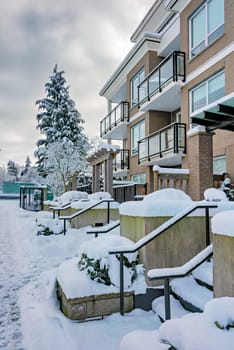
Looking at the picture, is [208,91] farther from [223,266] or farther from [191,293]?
[223,266]

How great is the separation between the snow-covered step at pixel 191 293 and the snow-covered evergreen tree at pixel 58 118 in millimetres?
24516

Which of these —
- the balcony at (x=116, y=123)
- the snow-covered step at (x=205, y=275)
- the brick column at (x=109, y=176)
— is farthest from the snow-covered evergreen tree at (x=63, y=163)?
the snow-covered step at (x=205, y=275)

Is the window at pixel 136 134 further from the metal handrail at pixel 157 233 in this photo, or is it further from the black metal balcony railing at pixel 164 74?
the metal handrail at pixel 157 233

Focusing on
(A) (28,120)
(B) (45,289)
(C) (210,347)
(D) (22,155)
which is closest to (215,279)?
(C) (210,347)

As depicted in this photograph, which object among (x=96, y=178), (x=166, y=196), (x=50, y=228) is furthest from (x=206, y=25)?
(x=166, y=196)

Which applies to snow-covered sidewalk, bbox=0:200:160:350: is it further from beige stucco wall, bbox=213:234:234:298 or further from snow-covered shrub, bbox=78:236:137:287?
beige stucco wall, bbox=213:234:234:298

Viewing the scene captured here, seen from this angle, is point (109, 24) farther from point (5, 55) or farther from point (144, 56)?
point (144, 56)

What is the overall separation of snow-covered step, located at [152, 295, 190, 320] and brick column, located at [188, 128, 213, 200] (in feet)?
13.9

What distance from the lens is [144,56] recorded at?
19.7 meters

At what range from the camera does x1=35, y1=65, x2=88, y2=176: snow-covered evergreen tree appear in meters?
29.5

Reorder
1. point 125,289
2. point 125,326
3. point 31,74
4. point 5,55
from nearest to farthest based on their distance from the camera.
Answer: point 125,326, point 125,289, point 5,55, point 31,74

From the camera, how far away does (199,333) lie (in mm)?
2199

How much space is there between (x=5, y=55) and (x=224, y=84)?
9.28 metres

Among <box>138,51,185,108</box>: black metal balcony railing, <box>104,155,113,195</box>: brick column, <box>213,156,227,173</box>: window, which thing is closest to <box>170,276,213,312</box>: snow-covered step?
<box>104,155,113,195</box>: brick column
